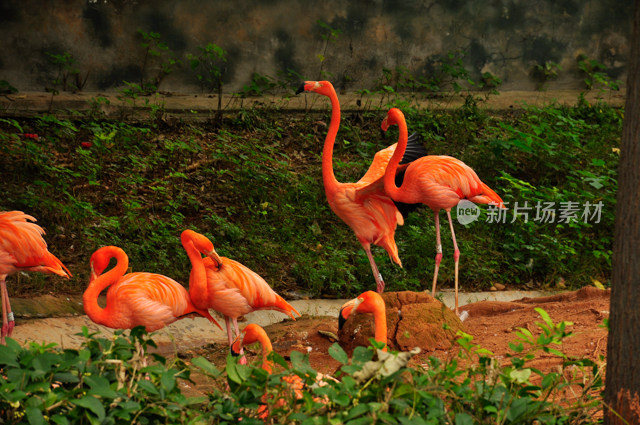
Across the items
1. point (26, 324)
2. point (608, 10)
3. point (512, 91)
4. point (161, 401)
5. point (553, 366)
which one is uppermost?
point (608, 10)

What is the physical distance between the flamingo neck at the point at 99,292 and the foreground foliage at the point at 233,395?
61.7 inches

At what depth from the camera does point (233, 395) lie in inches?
93.0

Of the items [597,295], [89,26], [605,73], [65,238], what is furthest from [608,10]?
[65,238]

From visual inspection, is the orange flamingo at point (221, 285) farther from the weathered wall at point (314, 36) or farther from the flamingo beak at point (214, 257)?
the weathered wall at point (314, 36)

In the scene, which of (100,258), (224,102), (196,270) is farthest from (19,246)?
(224,102)

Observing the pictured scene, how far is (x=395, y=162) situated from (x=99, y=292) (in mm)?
1954

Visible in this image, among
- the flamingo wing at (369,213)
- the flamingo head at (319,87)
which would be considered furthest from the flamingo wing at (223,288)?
the flamingo head at (319,87)

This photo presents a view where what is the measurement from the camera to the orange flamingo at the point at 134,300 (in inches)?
157

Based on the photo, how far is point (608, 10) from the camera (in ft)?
27.3

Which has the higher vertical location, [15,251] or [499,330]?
[15,251]

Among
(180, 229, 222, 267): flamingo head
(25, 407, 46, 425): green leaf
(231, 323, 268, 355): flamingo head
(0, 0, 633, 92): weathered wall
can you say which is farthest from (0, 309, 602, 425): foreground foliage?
(0, 0, 633, 92): weathered wall

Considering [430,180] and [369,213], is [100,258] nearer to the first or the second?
[369,213]

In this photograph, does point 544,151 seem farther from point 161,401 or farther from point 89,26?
point 161,401

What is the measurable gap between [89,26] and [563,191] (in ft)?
15.9
